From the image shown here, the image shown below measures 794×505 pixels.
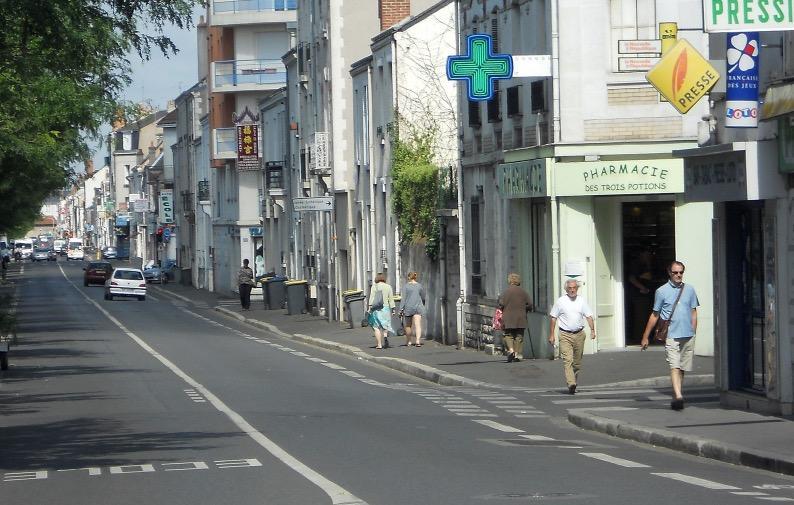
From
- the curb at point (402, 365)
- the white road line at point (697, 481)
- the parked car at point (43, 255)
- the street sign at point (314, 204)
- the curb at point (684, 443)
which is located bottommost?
the curb at point (402, 365)

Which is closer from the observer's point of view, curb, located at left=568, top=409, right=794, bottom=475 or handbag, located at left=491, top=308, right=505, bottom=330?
curb, located at left=568, top=409, right=794, bottom=475

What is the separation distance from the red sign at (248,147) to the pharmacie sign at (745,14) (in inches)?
2367

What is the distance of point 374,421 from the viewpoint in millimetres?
18703

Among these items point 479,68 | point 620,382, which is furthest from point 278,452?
point 479,68

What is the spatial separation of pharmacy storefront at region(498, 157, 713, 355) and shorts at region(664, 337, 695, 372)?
27.8 ft

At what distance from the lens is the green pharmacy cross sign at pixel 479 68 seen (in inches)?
1069

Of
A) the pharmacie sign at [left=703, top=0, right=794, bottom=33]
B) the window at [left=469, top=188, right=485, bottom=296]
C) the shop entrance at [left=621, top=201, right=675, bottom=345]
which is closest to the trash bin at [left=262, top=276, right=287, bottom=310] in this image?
the window at [left=469, top=188, right=485, bottom=296]

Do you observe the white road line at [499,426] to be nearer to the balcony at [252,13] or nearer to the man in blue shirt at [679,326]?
the man in blue shirt at [679,326]

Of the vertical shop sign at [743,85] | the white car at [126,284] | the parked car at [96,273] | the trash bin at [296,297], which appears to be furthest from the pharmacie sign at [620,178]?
the parked car at [96,273]

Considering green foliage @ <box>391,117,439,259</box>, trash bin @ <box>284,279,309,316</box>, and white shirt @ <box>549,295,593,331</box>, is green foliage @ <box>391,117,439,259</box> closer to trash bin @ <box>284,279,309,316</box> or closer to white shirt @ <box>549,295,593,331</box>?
trash bin @ <box>284,279,309,316</box>

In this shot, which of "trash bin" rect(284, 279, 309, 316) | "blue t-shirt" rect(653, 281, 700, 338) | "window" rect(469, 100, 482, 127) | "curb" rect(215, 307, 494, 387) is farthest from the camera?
"trash bin" rect(284, 279, 309, 316)

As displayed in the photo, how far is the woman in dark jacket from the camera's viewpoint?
92.2ft

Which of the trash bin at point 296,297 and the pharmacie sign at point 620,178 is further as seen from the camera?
the trash bin at point 296,297

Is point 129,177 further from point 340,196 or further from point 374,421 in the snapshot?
point 374,421
